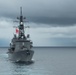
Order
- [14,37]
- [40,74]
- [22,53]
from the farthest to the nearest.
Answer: [14,37], [22,53], [40,74]

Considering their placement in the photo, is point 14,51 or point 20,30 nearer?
point 14,51

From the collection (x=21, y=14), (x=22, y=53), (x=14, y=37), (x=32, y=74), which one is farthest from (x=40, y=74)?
(x=21, y=14)

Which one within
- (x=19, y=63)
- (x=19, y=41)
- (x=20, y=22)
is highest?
(x=20, y=22)

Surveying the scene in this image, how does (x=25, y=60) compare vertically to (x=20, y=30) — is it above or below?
below

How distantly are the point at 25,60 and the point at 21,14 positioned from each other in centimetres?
2288

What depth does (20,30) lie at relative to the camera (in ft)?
374

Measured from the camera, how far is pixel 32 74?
7500 cm

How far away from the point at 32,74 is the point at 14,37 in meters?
39.8

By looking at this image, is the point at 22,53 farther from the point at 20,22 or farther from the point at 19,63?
the point at 20,22

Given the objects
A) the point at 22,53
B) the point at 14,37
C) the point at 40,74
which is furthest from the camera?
the point at 14,37

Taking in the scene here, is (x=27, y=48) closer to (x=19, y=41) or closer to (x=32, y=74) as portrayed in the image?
(x=19, y=41)

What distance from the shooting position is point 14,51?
10681 centimetres

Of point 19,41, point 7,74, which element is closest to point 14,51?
point 19,41

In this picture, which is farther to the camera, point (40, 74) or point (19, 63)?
point (19, 63)
